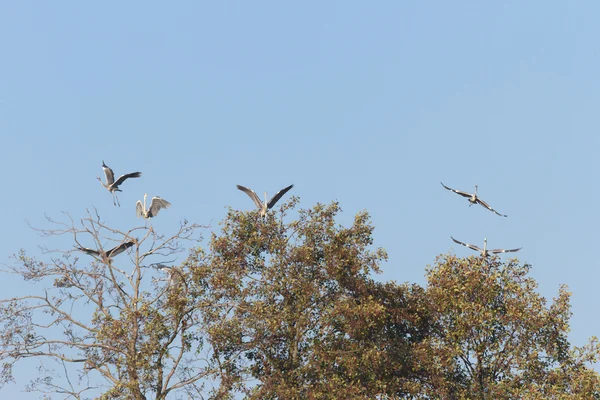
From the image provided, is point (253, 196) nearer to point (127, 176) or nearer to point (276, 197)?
point (276, 197)

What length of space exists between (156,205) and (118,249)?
2.48 m

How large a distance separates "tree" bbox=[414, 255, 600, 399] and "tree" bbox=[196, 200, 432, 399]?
4.55 feet

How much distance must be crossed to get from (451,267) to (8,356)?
1487 cm

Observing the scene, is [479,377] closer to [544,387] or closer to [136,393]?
[544,387]

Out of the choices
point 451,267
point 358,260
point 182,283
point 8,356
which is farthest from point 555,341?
point 8,356

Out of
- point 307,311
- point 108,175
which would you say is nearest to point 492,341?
point 307,311

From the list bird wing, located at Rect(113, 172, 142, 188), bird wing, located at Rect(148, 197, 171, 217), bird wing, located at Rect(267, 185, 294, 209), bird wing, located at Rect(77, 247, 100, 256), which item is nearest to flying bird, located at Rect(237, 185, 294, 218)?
bird wing, located at Rect(267, 185, 294, 209)

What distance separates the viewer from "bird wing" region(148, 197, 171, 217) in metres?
32.7

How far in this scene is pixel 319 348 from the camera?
29.2 meters

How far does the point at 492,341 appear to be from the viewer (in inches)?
1167

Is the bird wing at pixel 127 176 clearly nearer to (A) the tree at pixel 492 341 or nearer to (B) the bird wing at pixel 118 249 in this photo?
(B) the bird wing at pixel 118 249

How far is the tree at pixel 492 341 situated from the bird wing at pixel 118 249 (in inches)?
405

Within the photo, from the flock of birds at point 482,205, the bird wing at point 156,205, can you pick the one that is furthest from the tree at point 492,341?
the bird wing at point 156,205

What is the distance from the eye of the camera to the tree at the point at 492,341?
94.6 ft
